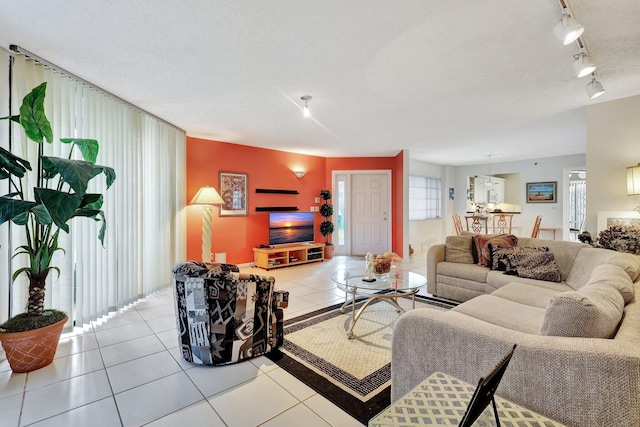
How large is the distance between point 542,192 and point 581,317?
7667 mm

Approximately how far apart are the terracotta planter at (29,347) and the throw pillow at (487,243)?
13.7ft

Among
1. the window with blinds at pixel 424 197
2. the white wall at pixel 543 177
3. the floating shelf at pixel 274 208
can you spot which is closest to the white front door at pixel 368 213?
the window with blinds at pixel 424 197

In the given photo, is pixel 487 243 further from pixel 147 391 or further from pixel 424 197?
pixel 424 197

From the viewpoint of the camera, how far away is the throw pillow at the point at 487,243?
349 centimetres

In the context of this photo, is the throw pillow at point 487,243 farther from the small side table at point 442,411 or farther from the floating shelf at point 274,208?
the floating shelf at point 274,208

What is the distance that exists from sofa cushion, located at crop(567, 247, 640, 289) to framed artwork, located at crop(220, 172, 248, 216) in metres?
4.77

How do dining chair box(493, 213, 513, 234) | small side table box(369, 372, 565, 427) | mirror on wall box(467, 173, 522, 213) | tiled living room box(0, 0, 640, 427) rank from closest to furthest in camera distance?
small side table box(369, 372, 565, 427) → tiled living room box(0, 0, 640, 427) → dining chair box(493, 213, 513, 234) → mirror on wall box(467, 173, 522, 213)

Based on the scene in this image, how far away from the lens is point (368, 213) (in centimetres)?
691

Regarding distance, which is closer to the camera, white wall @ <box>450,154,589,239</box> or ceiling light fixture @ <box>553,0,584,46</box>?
ceiling light fixture @ <box>553,0,584,46</box>

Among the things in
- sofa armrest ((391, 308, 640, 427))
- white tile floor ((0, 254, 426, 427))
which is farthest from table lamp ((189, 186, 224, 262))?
sofa armrest ((391, 308, 640, 427))

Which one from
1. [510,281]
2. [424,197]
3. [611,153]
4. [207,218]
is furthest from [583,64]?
[424,197]

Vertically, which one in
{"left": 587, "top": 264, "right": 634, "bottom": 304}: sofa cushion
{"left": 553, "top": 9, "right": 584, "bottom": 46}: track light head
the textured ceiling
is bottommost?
{"left": 587, "top": 264, "right": 634, "bottom": 304}: sofa cushion

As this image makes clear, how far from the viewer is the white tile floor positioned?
Result: 164cm

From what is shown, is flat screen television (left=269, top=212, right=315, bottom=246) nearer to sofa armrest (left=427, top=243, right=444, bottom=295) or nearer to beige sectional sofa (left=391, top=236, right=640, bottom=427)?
sofa armrest (left=427, top=243, right=444, bottom=295)
